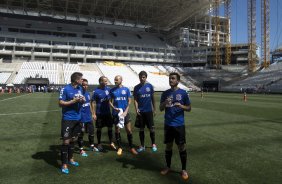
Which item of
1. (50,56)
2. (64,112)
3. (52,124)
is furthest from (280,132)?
(50,56)

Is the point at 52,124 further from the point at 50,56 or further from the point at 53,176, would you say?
the point at 50,56

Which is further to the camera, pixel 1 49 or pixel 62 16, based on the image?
pixel 62 16

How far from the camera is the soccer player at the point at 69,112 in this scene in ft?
19.2

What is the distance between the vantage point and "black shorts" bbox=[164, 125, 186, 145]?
5.55m

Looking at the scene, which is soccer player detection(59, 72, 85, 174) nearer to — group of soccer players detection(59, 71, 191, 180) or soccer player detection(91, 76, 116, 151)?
group of soccer players detection(59, 71, 191, 180)

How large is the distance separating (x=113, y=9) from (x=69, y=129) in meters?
81.6

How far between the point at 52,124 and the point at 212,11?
89.3 metres

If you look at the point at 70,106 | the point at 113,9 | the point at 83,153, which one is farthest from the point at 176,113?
the point at 113,9

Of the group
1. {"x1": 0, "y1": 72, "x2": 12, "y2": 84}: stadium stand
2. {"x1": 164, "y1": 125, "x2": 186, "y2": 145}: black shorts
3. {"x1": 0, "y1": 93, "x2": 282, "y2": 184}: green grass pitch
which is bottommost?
{"x1": 0, "y1": 93, "x2": 282, "y2": 184}: green grass pitch

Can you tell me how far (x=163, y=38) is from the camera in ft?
338

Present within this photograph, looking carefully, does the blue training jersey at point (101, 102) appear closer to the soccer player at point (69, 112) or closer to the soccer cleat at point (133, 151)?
the soccer cleat at point (133, 151)

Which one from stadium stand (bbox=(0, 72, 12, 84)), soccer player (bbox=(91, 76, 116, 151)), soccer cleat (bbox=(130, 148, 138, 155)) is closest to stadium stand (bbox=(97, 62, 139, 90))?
stadium stand (bbox=(0, 72, 12, 84))

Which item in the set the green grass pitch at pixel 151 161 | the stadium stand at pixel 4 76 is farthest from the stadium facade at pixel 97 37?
the green grass pitch at pixel 151 161

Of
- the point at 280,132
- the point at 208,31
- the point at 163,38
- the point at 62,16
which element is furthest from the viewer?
the point at 208,31
